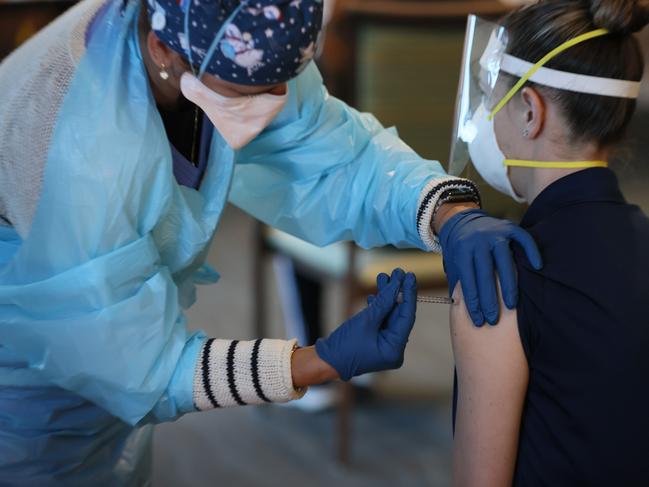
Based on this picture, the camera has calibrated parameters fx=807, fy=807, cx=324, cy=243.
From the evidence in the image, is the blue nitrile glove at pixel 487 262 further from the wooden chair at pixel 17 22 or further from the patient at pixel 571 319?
the wooden chair at pixel 17 22

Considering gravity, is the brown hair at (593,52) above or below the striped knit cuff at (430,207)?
above

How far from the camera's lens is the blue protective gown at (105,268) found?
99 cm

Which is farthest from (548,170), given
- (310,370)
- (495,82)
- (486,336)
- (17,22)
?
(17,22)

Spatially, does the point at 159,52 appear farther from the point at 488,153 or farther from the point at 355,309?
the point at 355,309

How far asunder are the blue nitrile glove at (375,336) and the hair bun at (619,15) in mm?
405

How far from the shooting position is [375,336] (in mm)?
1053

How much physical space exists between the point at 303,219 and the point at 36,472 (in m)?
0.55

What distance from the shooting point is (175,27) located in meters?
0.97

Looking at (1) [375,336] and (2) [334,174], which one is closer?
(1) [375,336]

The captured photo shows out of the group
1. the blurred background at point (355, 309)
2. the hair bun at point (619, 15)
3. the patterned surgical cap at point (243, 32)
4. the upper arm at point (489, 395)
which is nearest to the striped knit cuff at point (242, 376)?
the upper arm at point (489, 395)

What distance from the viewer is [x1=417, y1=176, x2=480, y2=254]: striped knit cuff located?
1.19m

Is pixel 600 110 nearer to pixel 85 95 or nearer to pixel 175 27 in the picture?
pixel 175 27

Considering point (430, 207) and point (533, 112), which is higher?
point (533, 112)

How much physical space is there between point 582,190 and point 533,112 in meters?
A: 0.13
